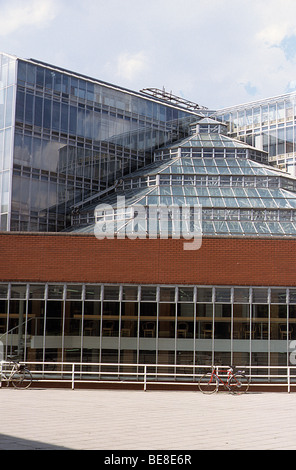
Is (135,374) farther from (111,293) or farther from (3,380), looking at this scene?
(3,380)

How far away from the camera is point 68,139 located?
2276 inches

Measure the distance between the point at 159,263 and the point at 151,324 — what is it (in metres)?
2.44

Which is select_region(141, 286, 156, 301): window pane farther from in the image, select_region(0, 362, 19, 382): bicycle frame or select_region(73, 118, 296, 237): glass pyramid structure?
select_region(73, 118, 296, 237): glass pyramid structure

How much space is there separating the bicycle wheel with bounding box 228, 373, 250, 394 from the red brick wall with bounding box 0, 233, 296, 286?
3.76m

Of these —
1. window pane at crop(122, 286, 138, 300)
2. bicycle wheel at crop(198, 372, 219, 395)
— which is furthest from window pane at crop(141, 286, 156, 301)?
bicycle wheel at crop(198, 372, 219, 395)

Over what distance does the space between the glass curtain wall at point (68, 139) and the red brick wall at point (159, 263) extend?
25744 mm

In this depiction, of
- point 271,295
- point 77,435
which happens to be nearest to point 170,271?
point 271,295

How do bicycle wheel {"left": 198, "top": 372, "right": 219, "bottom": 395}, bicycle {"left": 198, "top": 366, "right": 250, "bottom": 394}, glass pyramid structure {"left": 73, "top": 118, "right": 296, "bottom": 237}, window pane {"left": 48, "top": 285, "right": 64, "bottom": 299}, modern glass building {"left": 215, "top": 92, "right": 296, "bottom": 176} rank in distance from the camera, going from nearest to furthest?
1. bicycle {"left": 198, "top": 366, "right": 250, "bottom": 394}
2. bicycle wheel {"left": 198, "top": 372, "right": 219, "bottom": 395}
3. window pane {"left": 48, "top": 285, "right": 64, "bottom": 299}
4. glass pyramid structure {"left": 73, "top": 118, "right": 296, "bottom": 237}
5. modern glass building {"left": 215, "top": 92, "right": 296, "bottom": 176}

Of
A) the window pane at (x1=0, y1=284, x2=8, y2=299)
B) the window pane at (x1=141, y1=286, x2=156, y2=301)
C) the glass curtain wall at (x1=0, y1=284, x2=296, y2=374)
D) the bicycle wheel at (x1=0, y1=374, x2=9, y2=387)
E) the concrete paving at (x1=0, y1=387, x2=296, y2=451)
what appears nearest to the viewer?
the concrete paving at (x1=0, y1=387, x2=296, y2=451)

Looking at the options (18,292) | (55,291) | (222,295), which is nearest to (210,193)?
(222,295)

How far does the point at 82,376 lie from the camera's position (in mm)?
28062

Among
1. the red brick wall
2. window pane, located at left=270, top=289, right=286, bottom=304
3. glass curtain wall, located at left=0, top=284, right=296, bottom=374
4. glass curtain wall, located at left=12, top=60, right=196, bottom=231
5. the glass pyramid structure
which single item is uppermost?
glass curtain wall, located at left=12, top=60, right=196, bottom=231

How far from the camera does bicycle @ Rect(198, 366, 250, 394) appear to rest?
2528cm
